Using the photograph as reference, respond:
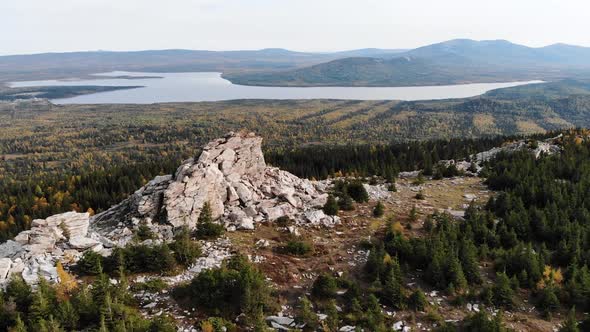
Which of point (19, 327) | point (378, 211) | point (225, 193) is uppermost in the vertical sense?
point (225, 193)

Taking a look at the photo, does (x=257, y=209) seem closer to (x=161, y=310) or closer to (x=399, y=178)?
(x=161, y=310)

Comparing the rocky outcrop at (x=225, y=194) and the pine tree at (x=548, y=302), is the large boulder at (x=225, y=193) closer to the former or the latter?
the rocky outcrop at (x=225, y=194)

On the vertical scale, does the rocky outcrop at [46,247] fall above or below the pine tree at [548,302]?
above

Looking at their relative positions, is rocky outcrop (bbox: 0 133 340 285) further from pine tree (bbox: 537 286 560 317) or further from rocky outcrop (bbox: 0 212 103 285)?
pine tree (bbox: 537 286 560 317)

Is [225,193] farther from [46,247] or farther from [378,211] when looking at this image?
[378,211]

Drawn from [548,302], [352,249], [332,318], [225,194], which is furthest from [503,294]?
[225,194]

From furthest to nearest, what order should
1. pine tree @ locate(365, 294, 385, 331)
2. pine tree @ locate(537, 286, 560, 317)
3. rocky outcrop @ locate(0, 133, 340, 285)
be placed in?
rocky outcrop @ locate(0, 133, 340, 285) → pine tree @ locate(537, 286, 560, 317) → pine tree @ locate(365, 294, 385, 331)

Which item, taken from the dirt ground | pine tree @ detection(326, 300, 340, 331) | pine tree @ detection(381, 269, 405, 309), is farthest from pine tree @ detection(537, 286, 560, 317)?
pine tree @ detection(326, 300, 340, 331)

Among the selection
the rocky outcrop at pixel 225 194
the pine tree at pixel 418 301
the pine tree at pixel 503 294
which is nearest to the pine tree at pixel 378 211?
the rocky outcrop at pixel 225 194

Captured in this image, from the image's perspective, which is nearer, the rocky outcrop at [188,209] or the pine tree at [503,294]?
the pine tree at [503,294]
